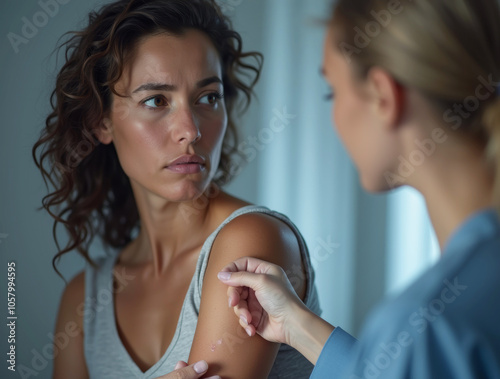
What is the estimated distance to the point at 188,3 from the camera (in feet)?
4.49

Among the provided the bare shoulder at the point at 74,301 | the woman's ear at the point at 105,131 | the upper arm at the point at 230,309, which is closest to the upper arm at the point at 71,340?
the bare shoulder at the point at 74,301

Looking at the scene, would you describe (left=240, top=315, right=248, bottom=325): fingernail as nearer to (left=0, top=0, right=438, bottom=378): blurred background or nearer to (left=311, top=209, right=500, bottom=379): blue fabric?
(left=311, top=209, right=500, bottom=379): blue fabric

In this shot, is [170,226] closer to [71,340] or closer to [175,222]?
[175,222]

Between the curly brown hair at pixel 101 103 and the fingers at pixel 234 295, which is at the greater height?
the curly brown hair at pixel 101 103

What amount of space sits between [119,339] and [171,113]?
Answer: 0.56 metres

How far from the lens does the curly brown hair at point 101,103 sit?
1.32 metres

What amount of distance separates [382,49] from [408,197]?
1.68 metres

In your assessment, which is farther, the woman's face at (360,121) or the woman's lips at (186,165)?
the woman's lips at (186,165)

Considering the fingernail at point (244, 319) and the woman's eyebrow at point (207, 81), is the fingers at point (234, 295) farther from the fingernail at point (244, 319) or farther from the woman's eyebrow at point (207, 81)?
the woman's eyebrow at point (207, 81)

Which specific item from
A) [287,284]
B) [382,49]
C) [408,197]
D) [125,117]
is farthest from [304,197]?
[382,49]

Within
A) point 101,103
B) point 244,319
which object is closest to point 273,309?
point 244,319

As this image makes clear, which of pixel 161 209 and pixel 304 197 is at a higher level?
pixel 304 197

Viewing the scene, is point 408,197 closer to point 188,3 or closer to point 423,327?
point 188,3

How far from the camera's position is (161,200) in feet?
4.83
